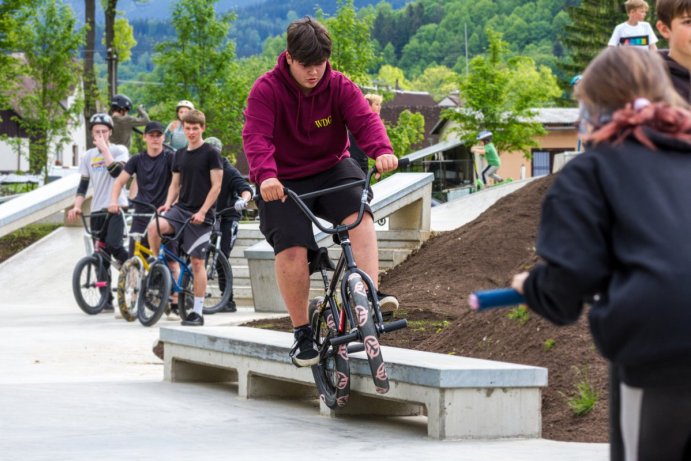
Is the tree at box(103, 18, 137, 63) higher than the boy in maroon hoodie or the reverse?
higher

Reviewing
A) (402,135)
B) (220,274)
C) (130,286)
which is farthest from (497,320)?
(402,135)

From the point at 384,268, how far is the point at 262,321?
177 inches

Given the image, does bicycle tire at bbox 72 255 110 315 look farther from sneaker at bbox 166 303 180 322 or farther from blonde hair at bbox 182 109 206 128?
blonde hair at bbox 182 109 206 128

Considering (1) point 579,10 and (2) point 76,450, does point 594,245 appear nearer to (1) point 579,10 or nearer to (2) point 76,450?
(2) point 76,450

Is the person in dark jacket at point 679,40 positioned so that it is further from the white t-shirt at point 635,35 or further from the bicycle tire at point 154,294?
the bicycle tire at point 154,294

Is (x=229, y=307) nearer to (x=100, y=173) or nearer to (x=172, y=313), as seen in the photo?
(x=172, y=313)

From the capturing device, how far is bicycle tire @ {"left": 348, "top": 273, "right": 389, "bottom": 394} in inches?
252

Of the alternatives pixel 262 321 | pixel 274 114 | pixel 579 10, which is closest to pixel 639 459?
pixel 274 114

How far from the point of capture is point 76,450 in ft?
19.8

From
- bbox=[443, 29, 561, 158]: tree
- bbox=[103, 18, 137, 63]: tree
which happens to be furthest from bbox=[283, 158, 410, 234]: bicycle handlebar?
bbox=[103, 18, 137, 63]: tree

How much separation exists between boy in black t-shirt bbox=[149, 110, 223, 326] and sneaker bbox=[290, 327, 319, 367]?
5.54 m

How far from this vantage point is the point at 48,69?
4206 centimetres

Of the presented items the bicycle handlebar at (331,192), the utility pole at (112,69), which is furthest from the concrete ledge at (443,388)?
the utility pole at (112,69)

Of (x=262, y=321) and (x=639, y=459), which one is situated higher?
(x=639, y=459)
